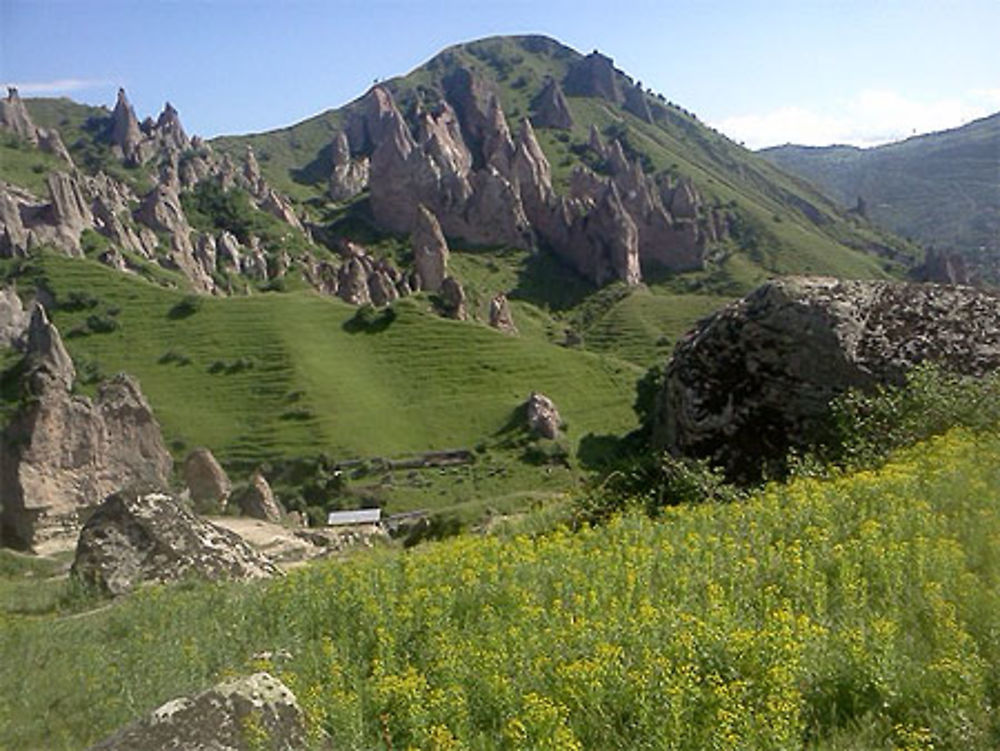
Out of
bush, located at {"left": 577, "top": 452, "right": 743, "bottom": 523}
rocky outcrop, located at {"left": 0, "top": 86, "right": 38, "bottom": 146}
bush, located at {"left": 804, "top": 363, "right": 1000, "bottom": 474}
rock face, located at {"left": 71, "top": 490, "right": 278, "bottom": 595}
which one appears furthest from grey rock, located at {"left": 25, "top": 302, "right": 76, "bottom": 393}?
rocky outcrop, located at {"left": 0, "top": 86, "right": 38, "bottom": 146}

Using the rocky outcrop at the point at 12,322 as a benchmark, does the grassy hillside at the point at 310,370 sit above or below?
below

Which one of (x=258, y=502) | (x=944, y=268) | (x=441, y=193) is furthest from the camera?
(x=441, y=193)

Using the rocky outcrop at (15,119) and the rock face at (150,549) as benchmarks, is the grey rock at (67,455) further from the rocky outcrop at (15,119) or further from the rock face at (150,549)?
the rocky outcrop at (15,119)

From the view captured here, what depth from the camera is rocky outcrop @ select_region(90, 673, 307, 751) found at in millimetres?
4363

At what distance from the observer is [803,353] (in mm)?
12320

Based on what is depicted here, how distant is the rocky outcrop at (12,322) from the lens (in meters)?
77.9

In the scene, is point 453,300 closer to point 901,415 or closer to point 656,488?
point 656,488

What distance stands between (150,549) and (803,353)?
34.5 feet

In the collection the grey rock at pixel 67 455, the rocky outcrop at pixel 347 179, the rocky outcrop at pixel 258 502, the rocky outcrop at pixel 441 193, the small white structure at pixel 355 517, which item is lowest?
the small white structure at pixel 355 517

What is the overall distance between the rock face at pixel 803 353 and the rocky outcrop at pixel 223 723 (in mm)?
8951

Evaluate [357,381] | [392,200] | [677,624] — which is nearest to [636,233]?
[392,200]

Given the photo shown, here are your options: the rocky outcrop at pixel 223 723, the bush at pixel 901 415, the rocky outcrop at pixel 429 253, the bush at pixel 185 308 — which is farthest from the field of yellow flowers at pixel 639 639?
the rocky outcrop at pixel 429 253

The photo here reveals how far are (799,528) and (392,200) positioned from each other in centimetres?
14936

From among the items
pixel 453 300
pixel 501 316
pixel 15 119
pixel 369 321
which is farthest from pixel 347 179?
pixel 369 321
